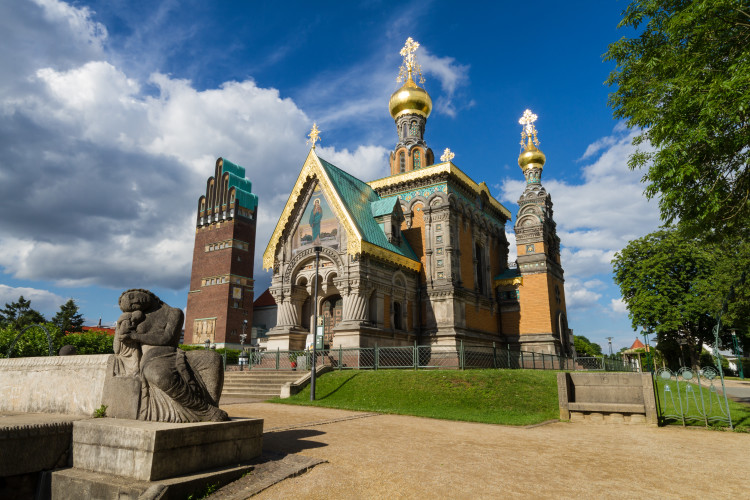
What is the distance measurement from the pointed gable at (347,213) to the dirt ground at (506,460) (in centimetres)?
1405

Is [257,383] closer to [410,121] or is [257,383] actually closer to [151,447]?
[151,447]

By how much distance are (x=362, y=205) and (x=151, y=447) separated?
23837 mm

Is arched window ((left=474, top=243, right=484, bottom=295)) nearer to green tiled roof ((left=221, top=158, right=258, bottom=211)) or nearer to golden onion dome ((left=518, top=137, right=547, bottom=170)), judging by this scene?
golden onion dome ((left=518, top=137, right=547, bottom=170))

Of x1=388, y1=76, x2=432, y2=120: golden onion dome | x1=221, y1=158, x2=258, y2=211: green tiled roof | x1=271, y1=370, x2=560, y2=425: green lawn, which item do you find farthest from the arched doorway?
x1=221, y1=158, x2=258, y2=211: green tiled roof

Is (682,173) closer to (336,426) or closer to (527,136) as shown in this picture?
(336,426)

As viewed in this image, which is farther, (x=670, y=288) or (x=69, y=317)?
(x=69, y=317)

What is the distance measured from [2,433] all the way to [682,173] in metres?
11.1

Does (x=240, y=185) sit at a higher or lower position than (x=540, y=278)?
higher

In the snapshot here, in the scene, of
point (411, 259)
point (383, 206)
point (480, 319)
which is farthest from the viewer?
point (480, 319)

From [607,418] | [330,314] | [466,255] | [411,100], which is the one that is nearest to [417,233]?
[466,255]

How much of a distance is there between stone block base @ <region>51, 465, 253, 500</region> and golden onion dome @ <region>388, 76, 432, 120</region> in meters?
32.9

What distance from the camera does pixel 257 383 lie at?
18797 millimetres

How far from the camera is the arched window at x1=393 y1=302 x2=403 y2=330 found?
1027 inches

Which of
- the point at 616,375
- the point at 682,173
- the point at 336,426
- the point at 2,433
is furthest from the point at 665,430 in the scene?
the point at 2,433
